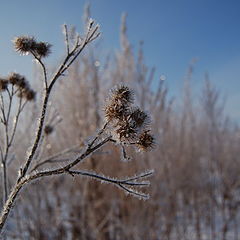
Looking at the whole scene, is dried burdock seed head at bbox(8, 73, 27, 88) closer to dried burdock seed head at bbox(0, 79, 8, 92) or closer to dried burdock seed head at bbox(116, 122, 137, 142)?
dried burdock seed head at bbox(0, 79, 8, 92)

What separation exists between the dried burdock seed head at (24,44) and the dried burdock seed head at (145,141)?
526mm

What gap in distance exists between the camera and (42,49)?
4.09 feet

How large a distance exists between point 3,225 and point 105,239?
4.20 metres

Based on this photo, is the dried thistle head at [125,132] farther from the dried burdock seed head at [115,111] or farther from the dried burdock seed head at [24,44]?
the dried burdock seed head at [24,44]

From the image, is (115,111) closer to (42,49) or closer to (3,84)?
(42,49)

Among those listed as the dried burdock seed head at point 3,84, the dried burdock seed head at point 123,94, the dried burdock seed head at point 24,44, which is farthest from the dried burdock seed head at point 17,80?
the dried burdock seed head at point 123,94

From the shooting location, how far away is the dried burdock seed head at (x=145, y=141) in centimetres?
108

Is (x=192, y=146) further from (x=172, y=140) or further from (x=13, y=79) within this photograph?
(x=13, y=79)

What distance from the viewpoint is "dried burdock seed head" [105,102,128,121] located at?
1020 millimetres

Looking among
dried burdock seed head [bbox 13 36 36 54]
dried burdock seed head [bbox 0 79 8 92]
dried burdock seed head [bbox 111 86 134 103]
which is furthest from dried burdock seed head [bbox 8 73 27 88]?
dried burdock seed head [bbox 111 86 134 103]

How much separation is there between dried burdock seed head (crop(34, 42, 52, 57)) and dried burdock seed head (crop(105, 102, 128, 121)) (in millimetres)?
378

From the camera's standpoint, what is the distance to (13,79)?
1573 millimetres

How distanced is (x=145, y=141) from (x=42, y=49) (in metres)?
0.52

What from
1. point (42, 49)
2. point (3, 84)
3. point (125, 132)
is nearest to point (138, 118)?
point (125, 132)
